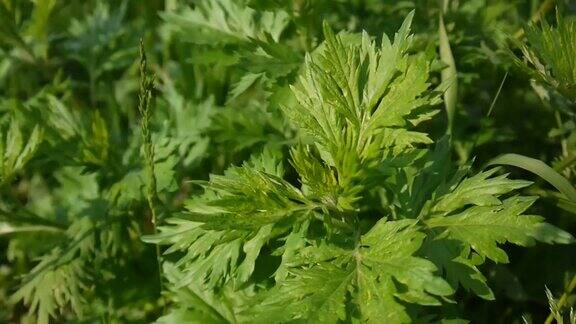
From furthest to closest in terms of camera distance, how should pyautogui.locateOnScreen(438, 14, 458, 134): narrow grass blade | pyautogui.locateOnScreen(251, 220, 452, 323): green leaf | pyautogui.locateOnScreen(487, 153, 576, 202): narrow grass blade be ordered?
pyautogui.locateOnScreen(438, 14, 458, 134): narrow grass blade < pyautogui.locateOnScreen(487, 153, 576, 202): narrow grass blade < pyautogui.locateOnScreen(251, 220, 452, 323): green leaf

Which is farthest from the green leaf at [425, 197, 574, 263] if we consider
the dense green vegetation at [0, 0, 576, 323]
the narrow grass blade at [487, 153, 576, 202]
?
the narrow grass blade at [487, 153, 576, 202]

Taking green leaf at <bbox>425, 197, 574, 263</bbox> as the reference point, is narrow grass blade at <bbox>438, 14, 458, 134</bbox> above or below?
above

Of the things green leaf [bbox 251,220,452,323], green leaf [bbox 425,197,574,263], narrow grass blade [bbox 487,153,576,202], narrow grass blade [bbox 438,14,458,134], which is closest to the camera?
green leaf [bbox 251,220,452,323]

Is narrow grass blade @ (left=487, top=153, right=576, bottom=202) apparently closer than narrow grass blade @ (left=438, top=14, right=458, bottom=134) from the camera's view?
Yes

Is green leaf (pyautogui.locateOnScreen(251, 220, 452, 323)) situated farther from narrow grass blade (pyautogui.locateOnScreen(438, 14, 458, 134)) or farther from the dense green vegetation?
narrow grass blade (pyautogui.locateOnScreen(438, 14, 458, 134))

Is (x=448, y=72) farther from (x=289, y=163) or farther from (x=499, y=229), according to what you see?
(x=499, y=229)

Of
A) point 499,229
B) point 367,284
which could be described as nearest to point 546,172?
point 499,229

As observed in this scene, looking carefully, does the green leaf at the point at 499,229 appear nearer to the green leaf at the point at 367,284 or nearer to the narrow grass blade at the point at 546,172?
the green leaf at the point at 367,284

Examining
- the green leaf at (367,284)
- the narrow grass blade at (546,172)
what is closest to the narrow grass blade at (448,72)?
the narrow grass blade at (546,172)

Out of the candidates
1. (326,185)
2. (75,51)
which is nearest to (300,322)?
(326,185)
